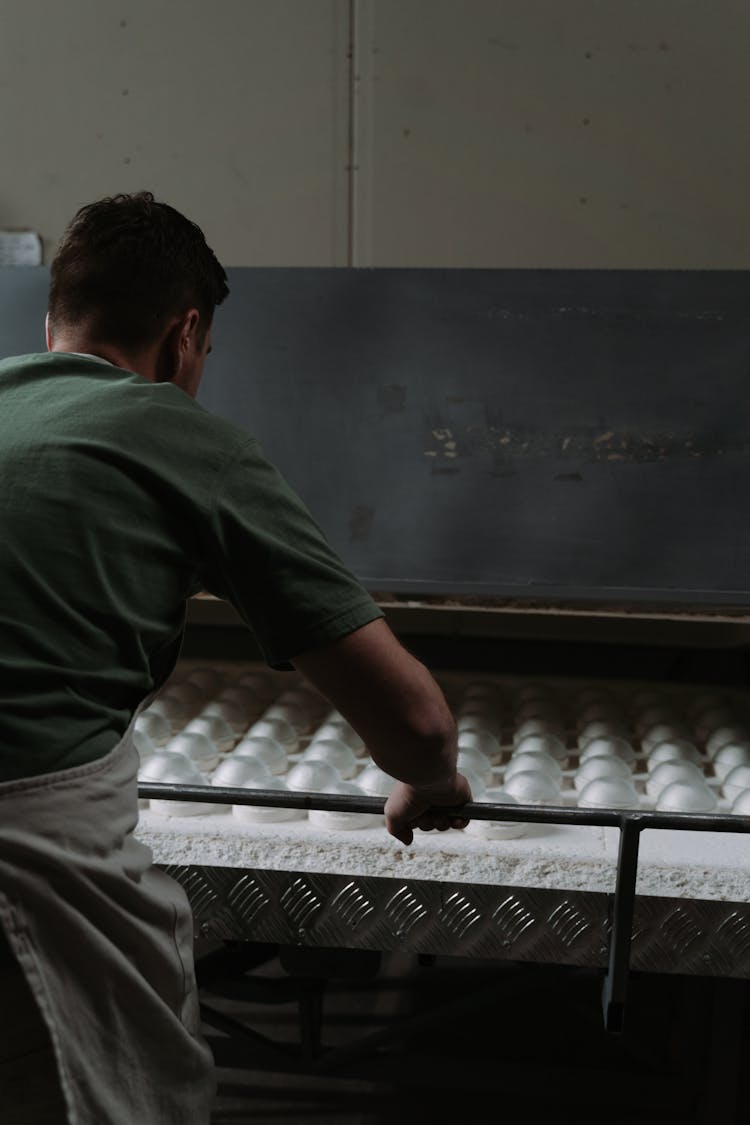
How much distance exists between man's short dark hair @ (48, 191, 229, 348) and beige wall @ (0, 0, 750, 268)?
156 centimetres

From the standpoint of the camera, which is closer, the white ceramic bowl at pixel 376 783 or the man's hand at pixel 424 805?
the man's hand at pixel 424 805

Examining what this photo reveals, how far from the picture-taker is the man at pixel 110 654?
904mm

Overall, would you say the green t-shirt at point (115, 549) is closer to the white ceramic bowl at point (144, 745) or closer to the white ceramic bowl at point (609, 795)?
the white ceramic bowl at point (609, 795)

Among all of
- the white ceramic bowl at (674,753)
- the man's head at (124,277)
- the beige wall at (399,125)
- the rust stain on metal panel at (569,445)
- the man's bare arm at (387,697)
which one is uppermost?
the beige wall at (399,125)

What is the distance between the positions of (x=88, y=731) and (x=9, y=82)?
2364mm

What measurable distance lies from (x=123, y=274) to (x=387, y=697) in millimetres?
548

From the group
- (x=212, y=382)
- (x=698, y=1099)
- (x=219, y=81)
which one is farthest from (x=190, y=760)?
(x=219, y=81)

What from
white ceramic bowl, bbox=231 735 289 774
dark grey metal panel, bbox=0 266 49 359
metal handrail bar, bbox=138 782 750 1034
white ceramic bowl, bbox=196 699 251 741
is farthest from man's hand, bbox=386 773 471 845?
dark grey metal panel, bbox=0 266 49 359

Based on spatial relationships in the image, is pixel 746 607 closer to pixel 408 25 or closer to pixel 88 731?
pixel 88 731

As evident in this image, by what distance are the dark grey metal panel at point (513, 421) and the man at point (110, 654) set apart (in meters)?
0.91

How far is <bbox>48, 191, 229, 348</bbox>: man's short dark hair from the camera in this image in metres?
1.05

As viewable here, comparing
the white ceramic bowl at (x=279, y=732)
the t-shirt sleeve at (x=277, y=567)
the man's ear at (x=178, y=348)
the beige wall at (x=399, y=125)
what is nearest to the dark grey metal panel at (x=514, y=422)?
the white ceramic bowl at (x=279, y=732)

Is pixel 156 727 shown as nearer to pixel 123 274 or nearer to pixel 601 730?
pixel 601 730

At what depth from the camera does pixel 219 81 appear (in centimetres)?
255
